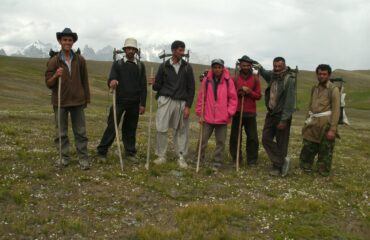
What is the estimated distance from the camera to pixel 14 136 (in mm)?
19234

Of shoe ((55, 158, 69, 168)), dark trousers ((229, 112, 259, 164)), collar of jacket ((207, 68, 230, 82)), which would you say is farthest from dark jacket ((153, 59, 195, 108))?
shoe ((55, 158, 69, 168))

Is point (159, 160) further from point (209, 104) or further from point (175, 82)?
point (175, 82)

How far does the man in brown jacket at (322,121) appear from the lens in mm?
14672

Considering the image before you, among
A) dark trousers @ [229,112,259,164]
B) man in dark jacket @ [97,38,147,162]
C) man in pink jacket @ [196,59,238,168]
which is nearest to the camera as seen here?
man in dark jacket @ [97,38,147,162]

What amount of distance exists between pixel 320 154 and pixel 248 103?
130 inches

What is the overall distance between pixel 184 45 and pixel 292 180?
20.2ft

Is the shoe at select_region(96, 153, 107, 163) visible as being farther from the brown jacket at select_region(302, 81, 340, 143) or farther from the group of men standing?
the brown jacket at select_region(302, 81, 340, 143)

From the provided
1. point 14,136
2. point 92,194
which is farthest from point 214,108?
point 14,136

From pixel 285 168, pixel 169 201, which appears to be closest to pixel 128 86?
pixel 169 201

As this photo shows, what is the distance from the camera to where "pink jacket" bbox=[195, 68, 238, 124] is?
1491 centimetres

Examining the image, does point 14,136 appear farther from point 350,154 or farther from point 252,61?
point 350,154

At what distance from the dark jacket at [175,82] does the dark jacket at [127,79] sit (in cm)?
62

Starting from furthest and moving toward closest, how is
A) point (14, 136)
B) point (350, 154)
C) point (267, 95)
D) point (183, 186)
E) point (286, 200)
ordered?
point (350, 154) → point (14, 136) → point (267, 95) → point (183, 186) → point (286, 200)

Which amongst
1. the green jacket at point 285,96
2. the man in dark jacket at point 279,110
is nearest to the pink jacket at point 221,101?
the man in dark jacket at point 279,110
